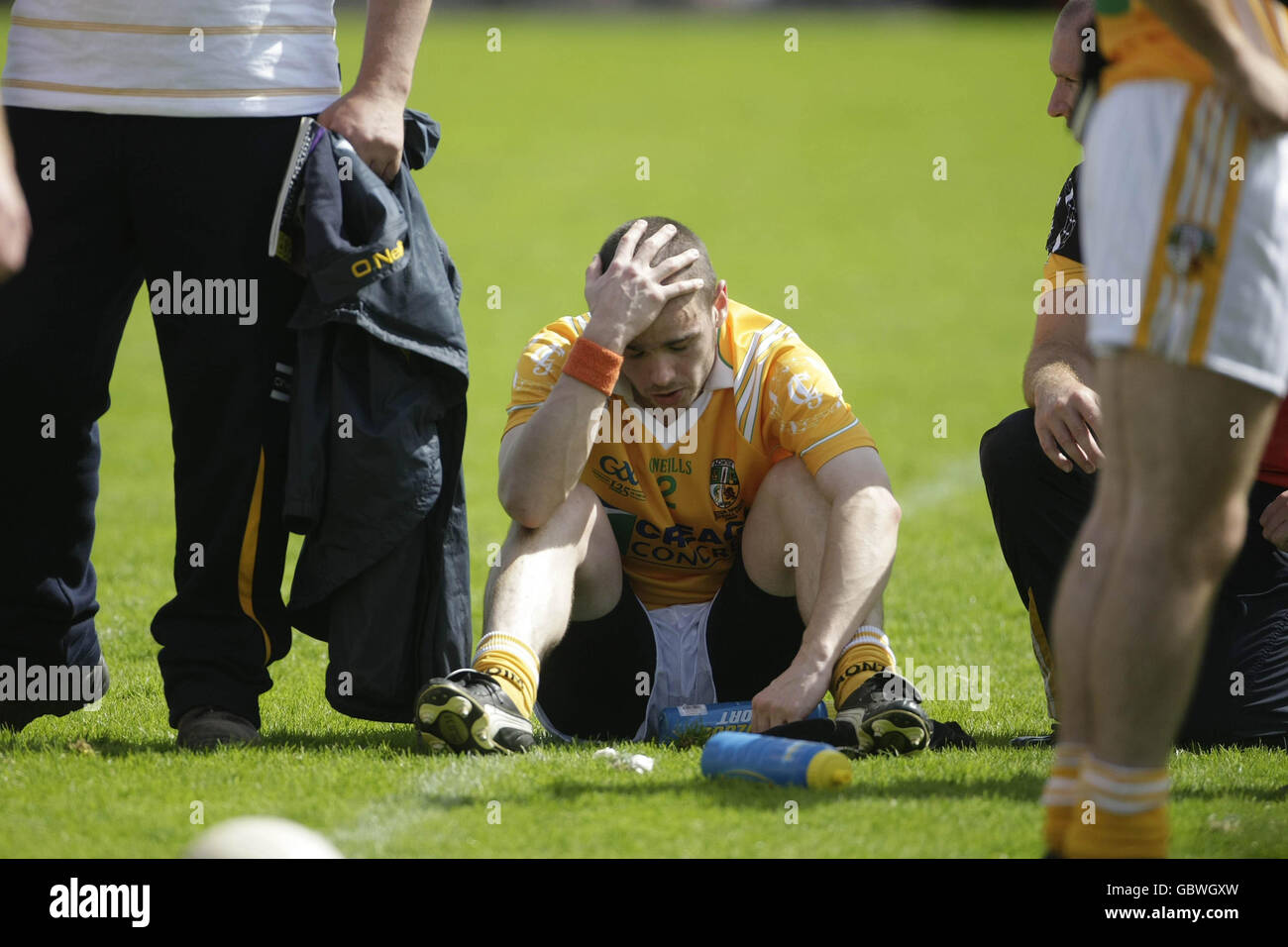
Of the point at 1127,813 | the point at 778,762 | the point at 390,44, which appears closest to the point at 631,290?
the point at 390,44

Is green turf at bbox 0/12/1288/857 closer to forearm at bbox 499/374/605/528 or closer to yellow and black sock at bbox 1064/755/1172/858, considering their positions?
yellow and black sock at bbox 1064/755/1172/858

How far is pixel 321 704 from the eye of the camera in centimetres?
457

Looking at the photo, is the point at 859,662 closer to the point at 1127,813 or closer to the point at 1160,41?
the point at 1127,813

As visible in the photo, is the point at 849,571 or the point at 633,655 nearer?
the point at 849,571

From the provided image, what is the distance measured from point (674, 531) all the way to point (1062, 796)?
1.64 metres

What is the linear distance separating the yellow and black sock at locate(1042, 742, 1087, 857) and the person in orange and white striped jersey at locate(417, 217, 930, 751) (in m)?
0.94

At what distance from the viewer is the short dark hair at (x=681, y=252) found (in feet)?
13.4

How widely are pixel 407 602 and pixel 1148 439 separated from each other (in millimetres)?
2093

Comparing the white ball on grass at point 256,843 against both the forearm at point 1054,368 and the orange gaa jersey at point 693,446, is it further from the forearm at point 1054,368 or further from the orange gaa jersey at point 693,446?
the forearm at point 1054,368

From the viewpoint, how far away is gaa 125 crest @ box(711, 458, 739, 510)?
13.9 ft

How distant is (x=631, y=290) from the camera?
13.1ft

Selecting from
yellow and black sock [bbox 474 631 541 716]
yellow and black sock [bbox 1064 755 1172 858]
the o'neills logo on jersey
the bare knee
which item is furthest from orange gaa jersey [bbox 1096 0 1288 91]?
yellow and black sock [bbox 474 631 541 716]

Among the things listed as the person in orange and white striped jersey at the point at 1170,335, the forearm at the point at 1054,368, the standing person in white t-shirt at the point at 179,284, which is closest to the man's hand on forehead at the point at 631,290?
the standing person in white t-shirt at the point at 179,284

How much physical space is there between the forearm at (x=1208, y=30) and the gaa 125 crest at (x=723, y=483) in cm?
194
